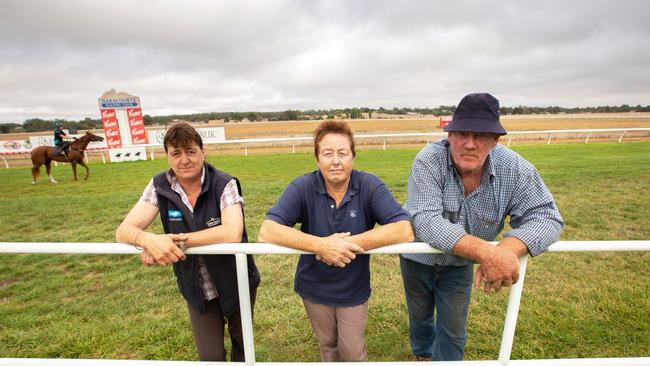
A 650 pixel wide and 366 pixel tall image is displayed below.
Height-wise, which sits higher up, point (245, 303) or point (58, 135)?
point (58, 135)

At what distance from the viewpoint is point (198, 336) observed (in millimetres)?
2143

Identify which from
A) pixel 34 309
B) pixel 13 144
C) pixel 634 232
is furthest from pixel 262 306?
pixel 13 144

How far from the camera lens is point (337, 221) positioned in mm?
1865

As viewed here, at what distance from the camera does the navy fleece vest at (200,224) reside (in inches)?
73.9

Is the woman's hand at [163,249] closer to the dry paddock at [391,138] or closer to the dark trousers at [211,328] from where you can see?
the dark trousers at [211,328]

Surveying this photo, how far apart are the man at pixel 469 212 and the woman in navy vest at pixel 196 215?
114 centimetres

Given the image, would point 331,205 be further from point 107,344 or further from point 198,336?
point 107,344

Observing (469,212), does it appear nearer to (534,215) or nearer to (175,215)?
(534,215)

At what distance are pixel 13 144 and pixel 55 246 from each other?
2754 cm

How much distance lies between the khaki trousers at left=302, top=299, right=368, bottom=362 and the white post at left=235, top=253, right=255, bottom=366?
1.57 ft

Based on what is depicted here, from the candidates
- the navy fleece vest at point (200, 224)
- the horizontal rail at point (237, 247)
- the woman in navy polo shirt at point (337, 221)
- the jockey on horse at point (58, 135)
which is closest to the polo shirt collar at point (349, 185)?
the woman in navy polo shirt at point (337, 221)

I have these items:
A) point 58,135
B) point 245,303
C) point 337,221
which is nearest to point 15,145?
point 58,135

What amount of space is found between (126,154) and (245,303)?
731 inches

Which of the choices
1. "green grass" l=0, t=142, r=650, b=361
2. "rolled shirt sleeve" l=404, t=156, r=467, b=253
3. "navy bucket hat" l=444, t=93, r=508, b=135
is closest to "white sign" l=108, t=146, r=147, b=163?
"green grass" l=0, t=142, r=650, b=361
